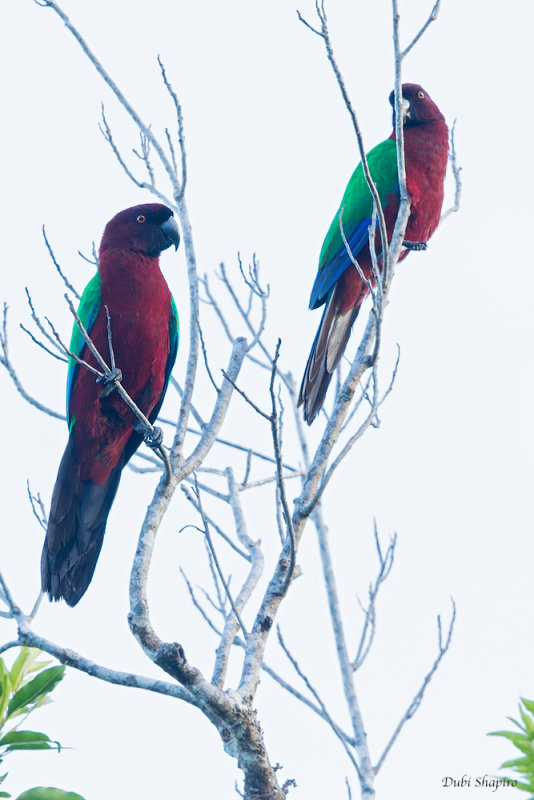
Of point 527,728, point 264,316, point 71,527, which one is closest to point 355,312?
point 264,316

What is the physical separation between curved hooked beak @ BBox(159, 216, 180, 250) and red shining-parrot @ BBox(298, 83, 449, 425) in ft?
2.77

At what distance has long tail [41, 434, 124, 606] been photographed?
3.83 meters

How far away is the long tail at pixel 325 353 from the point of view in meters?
4.45

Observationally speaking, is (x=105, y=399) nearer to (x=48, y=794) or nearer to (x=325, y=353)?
(x=325, y=353)

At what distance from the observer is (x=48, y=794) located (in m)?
1.98

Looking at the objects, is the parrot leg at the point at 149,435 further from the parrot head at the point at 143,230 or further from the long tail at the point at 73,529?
the parrot head at the point at 143,230

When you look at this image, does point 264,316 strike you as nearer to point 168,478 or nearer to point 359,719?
point 168,478

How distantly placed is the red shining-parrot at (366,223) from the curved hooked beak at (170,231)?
2.77 ft

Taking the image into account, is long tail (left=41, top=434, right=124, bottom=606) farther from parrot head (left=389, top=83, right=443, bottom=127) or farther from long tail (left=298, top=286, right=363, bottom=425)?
parrot head (left=389, top=83, right=443, bottom=127)

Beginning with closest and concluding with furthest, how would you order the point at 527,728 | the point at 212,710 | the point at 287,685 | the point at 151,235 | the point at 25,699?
the point at 527,728, the point at 25,699, the point at 212,710, the point at 287,685, the point at 151,235

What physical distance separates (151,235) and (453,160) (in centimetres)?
164

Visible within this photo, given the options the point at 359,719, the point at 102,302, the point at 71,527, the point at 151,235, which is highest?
the point at 151,235

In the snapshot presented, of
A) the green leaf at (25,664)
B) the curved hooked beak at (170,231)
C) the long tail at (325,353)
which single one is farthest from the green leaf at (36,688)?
the curved hooked beak at (170,231)

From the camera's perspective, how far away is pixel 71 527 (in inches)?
160
